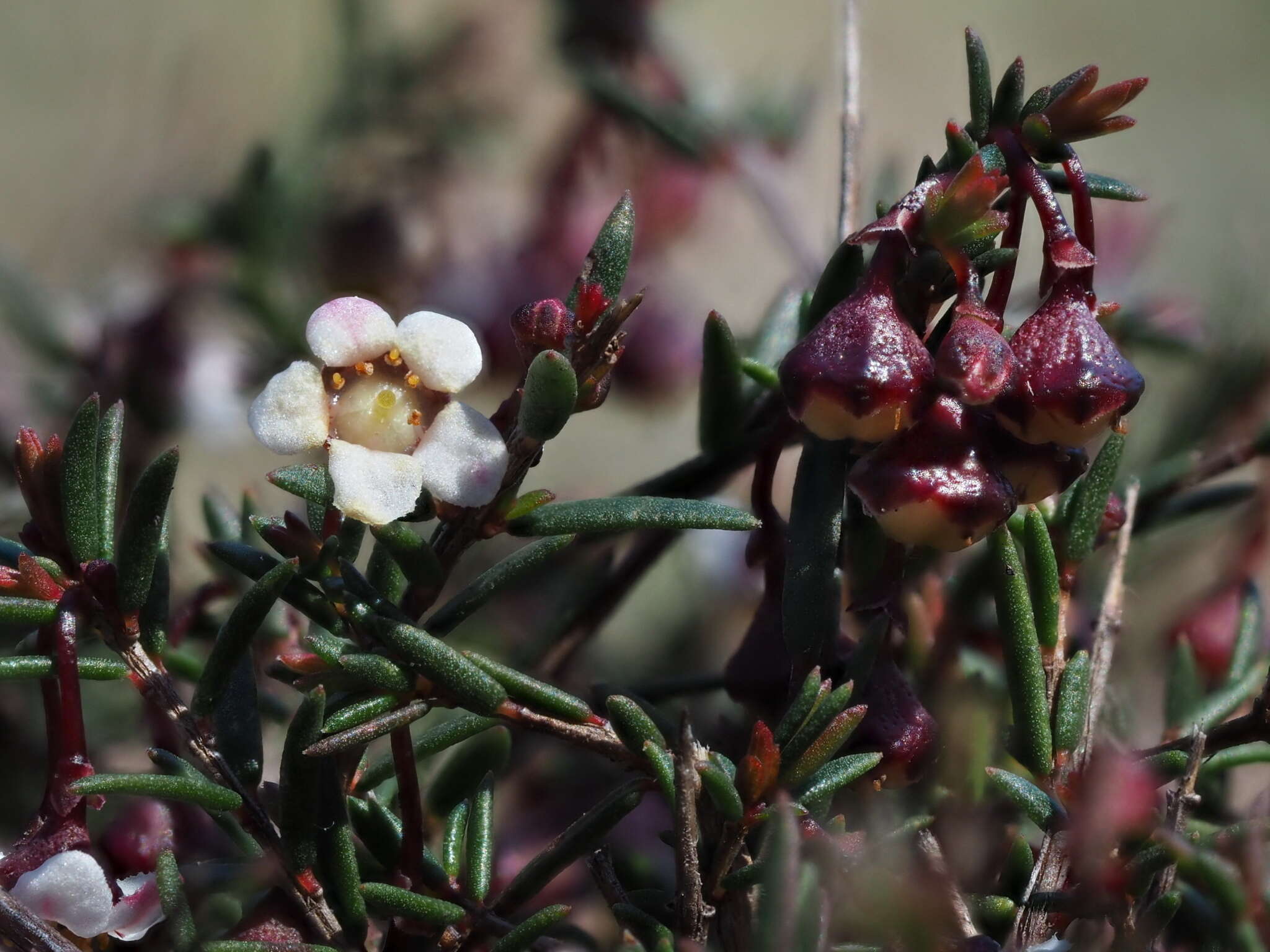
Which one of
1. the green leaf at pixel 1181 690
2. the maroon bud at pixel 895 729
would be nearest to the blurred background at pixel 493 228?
the green leaf at pixel 1181 690

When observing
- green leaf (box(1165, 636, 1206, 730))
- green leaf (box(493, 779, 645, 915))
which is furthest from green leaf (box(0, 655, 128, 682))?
green leaf (box(1165, 636, 1206, 730))

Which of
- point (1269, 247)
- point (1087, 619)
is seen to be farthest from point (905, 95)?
point (1087, 619)

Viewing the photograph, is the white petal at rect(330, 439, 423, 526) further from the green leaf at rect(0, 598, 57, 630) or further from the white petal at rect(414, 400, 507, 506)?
the green leaf at rect(0, 598, 57, 630)

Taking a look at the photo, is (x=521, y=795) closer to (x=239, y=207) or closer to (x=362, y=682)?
(x=362, y=682)

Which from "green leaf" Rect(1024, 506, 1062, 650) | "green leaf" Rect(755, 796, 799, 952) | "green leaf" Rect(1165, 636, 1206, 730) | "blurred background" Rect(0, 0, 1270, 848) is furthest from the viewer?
"blurred background" Rect(0, 0, 1270, 848)

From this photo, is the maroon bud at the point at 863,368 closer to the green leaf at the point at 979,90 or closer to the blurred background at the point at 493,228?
the green leaf at the point at 979,90
